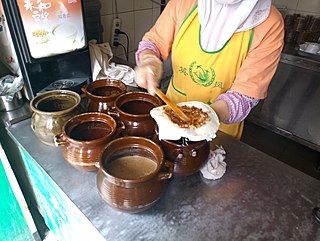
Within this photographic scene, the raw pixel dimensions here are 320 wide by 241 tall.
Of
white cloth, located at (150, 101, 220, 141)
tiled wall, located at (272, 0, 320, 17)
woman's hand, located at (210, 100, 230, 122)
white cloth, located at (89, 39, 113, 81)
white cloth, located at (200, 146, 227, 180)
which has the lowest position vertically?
white cloth, located at (200, 146, 227, 180)

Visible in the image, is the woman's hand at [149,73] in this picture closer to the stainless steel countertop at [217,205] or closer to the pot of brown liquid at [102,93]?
the pot of brown liquid at [102,93]

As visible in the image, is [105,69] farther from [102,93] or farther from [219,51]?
[219,51]

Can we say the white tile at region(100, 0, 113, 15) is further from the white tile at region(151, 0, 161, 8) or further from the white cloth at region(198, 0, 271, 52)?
the white cloth at region(198, 0, 271, 52)

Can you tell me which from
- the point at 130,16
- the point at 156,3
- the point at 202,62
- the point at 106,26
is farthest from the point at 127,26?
the point at 202,62

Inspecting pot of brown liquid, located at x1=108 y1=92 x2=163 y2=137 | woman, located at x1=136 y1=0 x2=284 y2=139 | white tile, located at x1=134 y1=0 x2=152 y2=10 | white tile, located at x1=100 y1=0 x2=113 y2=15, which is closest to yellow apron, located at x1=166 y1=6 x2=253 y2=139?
woman, located at x1=136 y1=0 x2=284 y2=139

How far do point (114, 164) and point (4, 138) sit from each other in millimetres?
790

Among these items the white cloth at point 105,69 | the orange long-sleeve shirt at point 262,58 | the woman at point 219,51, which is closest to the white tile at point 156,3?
→ the white cloth at point 105,69

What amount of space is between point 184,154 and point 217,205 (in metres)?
0.17

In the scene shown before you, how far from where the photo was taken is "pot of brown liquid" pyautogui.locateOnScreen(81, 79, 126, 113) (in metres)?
0.85

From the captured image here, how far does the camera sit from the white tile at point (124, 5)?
5.21 feet

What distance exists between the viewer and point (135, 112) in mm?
855

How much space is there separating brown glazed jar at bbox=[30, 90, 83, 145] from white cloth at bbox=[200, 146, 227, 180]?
17.8 inches

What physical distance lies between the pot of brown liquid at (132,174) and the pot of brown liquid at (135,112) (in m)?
0.09

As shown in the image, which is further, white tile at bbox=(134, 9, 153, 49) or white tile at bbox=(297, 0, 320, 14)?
white tile at bbox=(297, 0, 320, 14)
